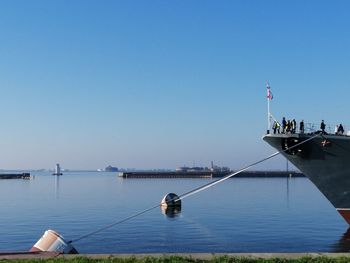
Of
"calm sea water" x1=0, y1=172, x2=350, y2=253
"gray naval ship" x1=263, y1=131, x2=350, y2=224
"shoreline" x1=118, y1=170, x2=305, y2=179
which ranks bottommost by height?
"calm sea water" x1=0, y1=172, x2=350, y2=253

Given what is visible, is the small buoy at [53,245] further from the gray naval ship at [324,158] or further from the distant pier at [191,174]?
the distant pier at [191,174]

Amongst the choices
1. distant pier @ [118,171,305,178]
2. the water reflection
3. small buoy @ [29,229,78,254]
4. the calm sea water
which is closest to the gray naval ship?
the water reflection

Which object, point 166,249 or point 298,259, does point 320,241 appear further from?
point 298,259

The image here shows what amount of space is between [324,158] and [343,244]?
15.9ft

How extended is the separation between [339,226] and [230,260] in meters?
24.5

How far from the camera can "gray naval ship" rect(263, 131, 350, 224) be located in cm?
2544

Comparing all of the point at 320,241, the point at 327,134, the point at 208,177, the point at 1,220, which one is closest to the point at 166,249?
the point at 320,241

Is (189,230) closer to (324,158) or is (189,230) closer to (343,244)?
(343,244)

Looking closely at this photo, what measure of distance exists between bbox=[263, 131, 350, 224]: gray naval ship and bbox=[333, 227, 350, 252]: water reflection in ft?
4.27

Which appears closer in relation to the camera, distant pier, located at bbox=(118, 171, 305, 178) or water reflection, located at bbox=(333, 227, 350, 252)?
water reflection, located at bbox=(333, 227, 350, 252)

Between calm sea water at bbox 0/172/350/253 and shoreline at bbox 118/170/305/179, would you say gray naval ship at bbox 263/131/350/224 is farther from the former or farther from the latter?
shoreline at bbox 118/170/305/179

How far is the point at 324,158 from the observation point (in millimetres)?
25953

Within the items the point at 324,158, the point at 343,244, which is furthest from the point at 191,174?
the point at 324,158

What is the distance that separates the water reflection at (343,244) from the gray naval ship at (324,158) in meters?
1.30
